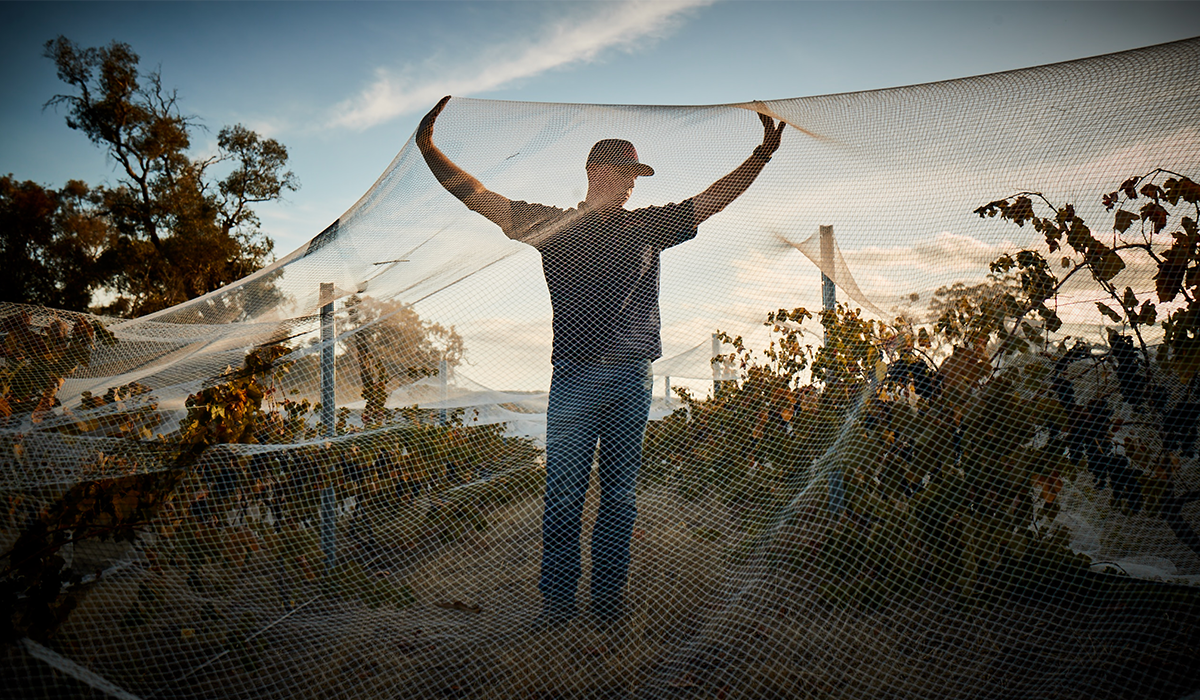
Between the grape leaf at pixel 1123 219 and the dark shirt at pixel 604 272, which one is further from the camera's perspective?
the dark shirt at pixel 604 272

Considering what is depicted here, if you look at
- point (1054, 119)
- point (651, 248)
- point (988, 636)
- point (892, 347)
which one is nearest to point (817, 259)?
point (892, 347)

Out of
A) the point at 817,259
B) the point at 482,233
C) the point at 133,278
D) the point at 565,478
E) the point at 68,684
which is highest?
the point at 133,278

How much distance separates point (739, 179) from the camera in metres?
2.31

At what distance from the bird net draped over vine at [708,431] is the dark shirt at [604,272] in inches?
1.3

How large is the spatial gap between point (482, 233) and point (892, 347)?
5.17 feet

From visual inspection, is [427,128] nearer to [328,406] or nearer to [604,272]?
[604,272]

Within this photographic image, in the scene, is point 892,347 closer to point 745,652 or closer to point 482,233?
point 745,652

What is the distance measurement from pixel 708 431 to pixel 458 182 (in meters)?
1.35

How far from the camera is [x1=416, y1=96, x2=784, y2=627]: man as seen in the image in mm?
2301

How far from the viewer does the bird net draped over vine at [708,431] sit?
1.92 metres

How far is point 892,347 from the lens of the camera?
229 centimetres

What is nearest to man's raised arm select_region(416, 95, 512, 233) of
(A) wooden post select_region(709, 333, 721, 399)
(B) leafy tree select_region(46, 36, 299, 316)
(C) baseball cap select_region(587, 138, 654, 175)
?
(C) baseball cap select_region(587, 138, 654, 175)

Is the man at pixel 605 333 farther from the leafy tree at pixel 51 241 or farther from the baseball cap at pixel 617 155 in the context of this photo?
the leafy tree at pixel 51 241

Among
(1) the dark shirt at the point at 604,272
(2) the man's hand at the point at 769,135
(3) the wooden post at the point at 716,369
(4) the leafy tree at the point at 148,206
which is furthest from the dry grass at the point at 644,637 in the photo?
(4) the leafy tree at the point at 148,206
